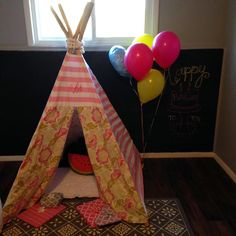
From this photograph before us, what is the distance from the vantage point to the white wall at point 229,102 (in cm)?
257

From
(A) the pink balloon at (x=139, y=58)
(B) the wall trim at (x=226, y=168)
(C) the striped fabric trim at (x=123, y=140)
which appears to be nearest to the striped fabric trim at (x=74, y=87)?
(C) the striped fabric trim at (x=123, y=140)

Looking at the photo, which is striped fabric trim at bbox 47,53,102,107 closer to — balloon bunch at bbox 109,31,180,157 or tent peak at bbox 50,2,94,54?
tent peak at bbox 50,2,94,54

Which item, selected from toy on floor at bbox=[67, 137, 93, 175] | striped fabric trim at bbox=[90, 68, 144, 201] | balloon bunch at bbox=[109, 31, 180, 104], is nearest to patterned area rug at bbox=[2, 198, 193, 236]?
striped fabric trim at bbox=[90, 68, 144, 201]

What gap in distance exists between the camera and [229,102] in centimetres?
270

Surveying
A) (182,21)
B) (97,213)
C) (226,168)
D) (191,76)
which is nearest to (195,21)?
(182,21)

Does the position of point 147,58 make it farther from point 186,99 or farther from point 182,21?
point 186,99

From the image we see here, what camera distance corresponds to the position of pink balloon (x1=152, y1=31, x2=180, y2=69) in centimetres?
219

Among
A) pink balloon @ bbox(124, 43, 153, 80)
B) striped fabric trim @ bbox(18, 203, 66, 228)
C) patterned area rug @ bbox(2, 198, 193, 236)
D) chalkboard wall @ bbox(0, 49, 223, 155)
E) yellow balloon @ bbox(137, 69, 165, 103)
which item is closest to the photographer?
patterned area rug @ bbox(2, 198, 193, 236)

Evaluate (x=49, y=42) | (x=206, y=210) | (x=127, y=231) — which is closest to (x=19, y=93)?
(x=49, y=42)

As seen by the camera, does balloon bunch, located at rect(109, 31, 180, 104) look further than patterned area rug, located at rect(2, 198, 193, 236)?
Yes

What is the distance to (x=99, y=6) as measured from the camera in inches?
105

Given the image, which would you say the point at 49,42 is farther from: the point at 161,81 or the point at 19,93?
the point at 161,81

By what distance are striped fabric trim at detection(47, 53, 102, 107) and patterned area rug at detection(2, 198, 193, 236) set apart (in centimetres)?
91

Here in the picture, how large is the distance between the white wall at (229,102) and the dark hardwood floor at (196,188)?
22 centimetres
